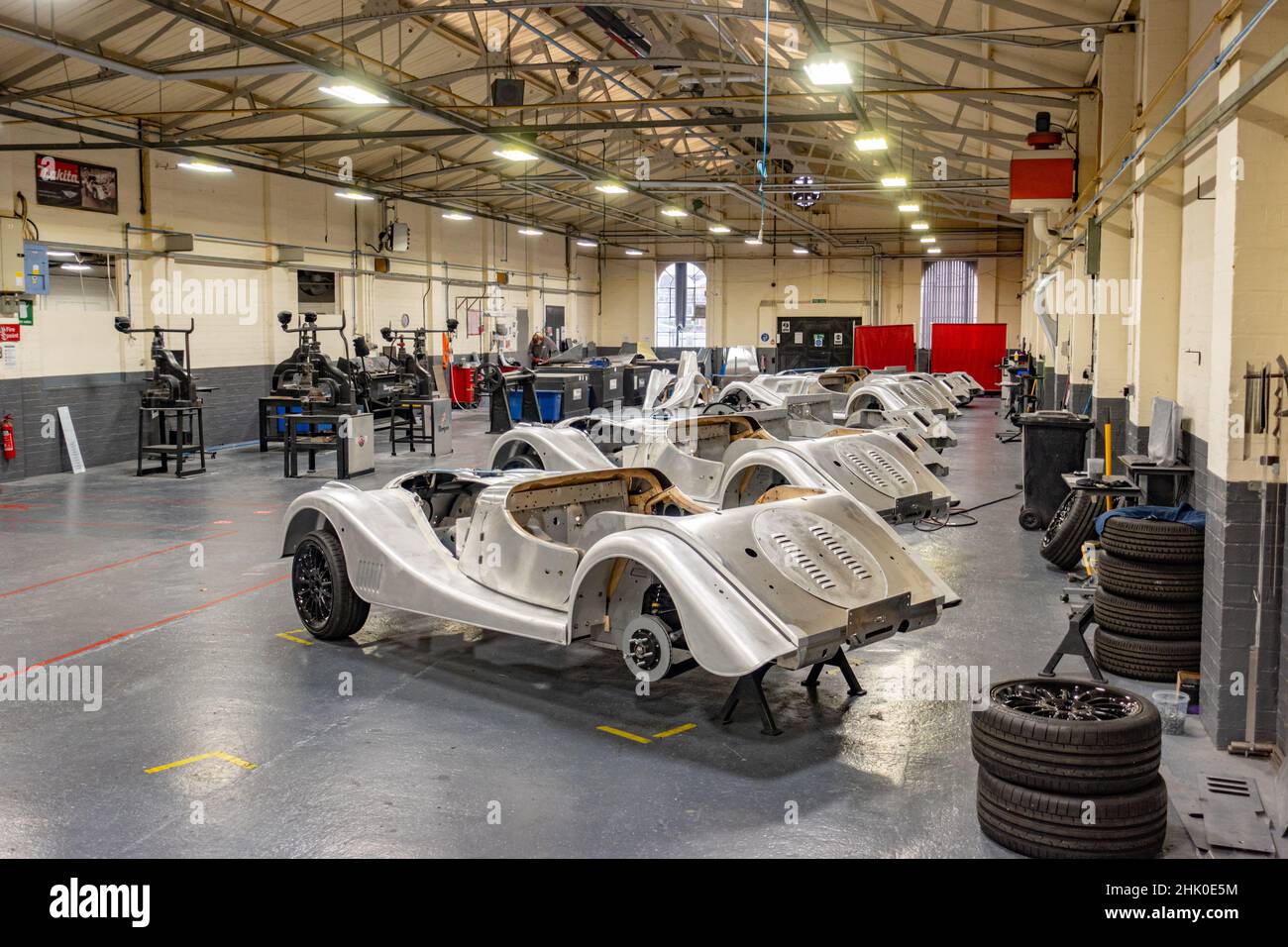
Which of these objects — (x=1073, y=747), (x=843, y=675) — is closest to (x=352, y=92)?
(x=843, y=675)

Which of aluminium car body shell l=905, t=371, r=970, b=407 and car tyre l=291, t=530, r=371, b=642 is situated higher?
aluminium car body shell l=905, t=371, r=970, b=407

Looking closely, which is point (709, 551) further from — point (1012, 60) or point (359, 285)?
point (359, 285)

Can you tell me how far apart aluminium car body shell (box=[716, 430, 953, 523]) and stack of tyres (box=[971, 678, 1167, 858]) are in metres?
4.77

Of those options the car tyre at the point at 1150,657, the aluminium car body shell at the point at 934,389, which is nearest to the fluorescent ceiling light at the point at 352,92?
the car tyre at the point at 1150,657

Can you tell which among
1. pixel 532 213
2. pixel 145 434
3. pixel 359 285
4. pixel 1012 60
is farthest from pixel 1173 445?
pixel 532 213

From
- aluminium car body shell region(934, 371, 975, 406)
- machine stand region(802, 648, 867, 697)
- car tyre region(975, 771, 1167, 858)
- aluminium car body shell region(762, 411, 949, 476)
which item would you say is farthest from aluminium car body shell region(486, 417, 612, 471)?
aluminium car body shell region(934, 371, 975, 406)

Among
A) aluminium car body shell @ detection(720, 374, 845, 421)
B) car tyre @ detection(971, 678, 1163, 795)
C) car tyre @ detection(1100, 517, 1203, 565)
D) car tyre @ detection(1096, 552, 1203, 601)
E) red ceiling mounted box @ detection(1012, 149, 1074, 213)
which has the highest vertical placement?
red ceiling mounted box @ detection(1012, 149, 1074, 213)

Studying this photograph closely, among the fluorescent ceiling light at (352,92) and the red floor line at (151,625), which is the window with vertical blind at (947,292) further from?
the red floor line at (151,625)

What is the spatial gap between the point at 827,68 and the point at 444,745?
27.2ft

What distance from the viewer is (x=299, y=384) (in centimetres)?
1692

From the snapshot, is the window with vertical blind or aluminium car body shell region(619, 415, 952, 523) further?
the window with vertical blind

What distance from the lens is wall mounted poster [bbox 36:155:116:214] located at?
15.9 meters

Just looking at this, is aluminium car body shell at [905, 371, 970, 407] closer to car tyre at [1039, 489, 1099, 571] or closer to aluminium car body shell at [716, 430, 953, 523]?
aluminium car body shell at [716, 430, 953, 523]
